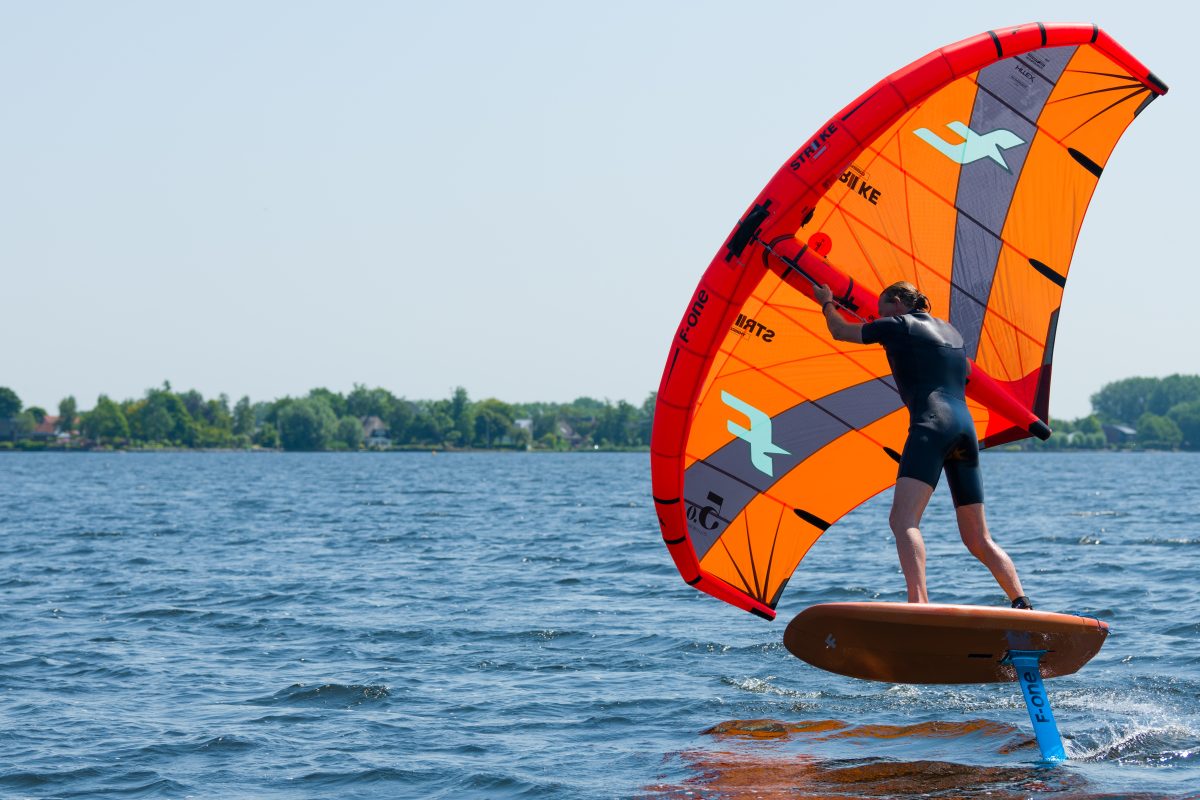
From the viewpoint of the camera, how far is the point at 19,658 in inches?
562

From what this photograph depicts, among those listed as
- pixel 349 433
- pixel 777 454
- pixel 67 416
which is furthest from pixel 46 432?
pixel 777 454

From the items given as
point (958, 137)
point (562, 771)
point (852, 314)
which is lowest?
point (562, 771)

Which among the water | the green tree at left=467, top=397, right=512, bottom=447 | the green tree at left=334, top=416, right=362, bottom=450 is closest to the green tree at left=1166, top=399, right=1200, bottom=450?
the green tree at left=467, top=397, right=512, bottom=447

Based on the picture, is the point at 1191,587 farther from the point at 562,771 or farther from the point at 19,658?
the point at 19,658

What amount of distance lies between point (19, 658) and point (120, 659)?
1.00 meters

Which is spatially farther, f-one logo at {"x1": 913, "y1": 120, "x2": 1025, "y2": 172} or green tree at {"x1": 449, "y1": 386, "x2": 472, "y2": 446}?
green tree at {"x1": 449, "y1": 386, "x2": 472, "y2": 446}

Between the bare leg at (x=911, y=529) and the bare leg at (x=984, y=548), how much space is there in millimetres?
351

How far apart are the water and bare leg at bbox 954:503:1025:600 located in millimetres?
1337

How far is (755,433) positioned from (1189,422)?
19173 centimetres

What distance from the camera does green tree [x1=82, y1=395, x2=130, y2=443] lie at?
18788 centimetres

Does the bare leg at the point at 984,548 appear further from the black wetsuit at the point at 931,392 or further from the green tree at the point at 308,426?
the green tree at the point at 308,426

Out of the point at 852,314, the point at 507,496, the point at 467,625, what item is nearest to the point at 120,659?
the point at 467,625

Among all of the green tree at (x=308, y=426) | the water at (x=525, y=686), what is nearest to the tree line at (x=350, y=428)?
the green tree at (x=308, y=426)

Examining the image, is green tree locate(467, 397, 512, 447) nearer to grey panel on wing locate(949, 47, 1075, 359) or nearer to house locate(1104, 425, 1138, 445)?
house locate(1104, 425, 1138, 445)
